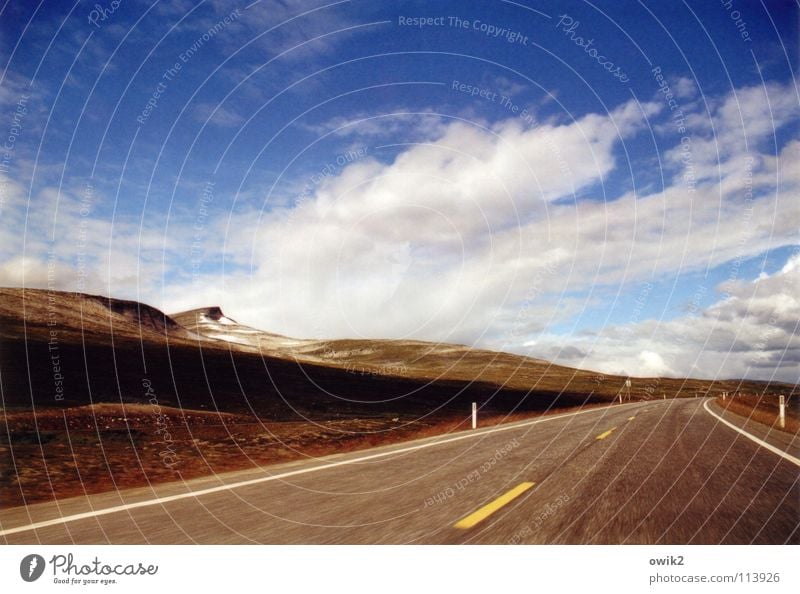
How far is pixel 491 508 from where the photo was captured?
186 inches

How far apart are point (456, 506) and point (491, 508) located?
0.35 m

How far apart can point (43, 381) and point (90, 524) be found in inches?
1531

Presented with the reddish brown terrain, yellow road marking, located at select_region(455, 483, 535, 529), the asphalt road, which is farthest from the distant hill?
yellow road marking, located at select_region(455, 483, 535, 529)

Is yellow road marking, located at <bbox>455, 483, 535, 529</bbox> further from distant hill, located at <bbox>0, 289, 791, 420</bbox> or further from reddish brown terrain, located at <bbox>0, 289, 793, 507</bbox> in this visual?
distant hill, located at <bbox>0, 289, 791, 420</bbox>

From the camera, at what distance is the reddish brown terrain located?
8.30 meters

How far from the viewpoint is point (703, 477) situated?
6453 mm

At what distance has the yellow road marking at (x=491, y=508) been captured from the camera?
14.0 ft

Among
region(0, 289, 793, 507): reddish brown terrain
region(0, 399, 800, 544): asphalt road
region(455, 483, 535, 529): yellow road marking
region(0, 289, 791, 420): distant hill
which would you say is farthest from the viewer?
region(0, 289, 791, 420): distant hill

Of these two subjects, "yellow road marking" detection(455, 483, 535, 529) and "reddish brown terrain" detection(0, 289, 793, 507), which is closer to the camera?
"yellow road marking" detection(455, 483, 535, 529)

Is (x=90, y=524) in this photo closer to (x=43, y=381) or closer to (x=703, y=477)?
(x=703, y=477)

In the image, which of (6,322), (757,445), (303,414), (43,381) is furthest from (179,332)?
(757,445)

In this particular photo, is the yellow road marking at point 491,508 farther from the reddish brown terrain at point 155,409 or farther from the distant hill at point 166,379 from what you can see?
the distant hill at point 166,379

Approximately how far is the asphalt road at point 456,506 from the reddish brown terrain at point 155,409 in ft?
5.79

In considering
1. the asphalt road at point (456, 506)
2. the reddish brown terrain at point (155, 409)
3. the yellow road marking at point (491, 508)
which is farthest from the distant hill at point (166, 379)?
the yellow road marking at point (491, 508)
